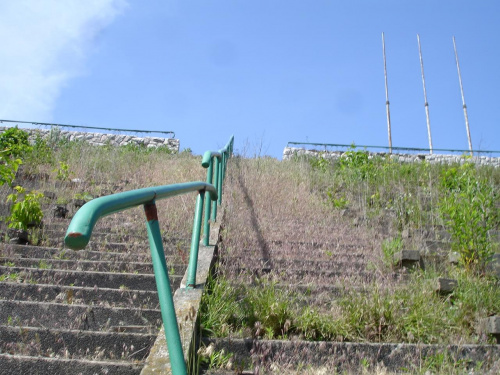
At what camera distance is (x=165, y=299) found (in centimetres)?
200

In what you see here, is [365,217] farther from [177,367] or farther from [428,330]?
[177,367]

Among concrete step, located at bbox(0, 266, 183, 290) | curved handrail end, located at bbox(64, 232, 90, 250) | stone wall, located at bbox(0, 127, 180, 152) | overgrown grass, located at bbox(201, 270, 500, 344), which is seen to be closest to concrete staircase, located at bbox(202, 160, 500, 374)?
overgrown grass, located at bbox(201, 270, 500, 344)

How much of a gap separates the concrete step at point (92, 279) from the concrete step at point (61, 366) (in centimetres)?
137

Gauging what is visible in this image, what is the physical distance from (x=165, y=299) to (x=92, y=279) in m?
3.07

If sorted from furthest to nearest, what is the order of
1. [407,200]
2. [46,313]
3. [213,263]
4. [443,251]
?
[407,200], [443,251], [213,263], [46,313]

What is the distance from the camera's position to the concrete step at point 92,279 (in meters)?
4.76

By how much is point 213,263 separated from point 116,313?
100 centimetres

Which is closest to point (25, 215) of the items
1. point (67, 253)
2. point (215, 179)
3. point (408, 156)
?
point (67, 253)

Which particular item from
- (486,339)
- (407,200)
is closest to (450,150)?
(407,200)

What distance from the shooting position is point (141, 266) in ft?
17.1

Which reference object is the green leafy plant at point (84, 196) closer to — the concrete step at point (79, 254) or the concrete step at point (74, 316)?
the concrete step at point (79, 254)

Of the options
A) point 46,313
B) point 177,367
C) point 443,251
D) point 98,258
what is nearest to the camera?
point 177,367

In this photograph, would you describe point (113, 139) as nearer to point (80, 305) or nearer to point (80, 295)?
point (80, 295)

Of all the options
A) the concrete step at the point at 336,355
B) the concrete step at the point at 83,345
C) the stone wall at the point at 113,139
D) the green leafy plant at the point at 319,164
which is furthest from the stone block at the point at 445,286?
the stone wall at the point at 113,139
